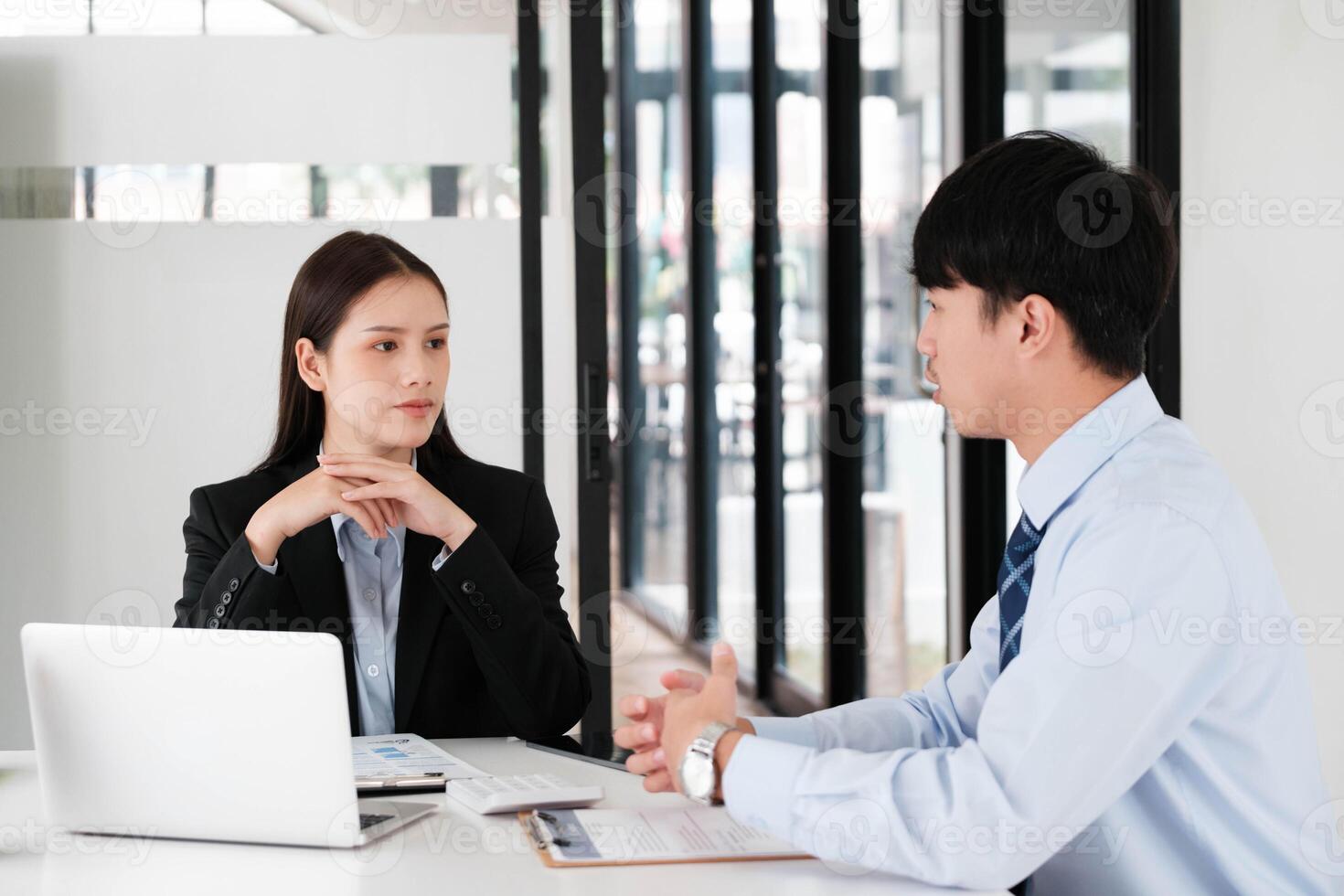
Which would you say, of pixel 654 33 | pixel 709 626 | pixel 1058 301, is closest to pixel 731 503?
pixel 709 626

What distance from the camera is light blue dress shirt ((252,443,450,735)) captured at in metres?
1.99

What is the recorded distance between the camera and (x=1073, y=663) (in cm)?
115

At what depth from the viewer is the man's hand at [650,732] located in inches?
55.7

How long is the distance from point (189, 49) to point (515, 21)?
0.71 meters

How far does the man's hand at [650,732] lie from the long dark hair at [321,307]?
881 mm

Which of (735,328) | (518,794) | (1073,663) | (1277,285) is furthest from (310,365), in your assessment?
(735,328)

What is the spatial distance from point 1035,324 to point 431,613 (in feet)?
3.40

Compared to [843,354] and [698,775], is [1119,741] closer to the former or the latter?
[698,775]

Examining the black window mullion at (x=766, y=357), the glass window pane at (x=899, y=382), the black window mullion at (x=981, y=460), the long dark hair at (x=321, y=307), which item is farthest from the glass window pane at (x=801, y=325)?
the long dark hair at (x=321, y=307)

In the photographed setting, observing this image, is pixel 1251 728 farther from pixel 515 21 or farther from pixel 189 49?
pixel 189 49

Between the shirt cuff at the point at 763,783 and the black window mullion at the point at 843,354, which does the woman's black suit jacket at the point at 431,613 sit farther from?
the black window mullion at the point at 843,354

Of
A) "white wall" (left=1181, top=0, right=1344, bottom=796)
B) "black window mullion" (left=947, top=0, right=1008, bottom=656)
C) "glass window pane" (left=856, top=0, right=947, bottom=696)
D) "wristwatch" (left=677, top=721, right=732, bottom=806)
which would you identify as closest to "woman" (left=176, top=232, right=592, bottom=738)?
"wristwatch" (left=677, top=721, right=732, bottom=806)

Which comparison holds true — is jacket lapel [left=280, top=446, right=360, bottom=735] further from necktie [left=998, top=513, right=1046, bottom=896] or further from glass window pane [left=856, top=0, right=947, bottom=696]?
glass window pane [left=856, top=0, right=947, bottom=696]

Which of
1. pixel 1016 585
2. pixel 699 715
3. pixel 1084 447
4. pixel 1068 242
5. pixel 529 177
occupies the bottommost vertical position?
pixel 699 715
